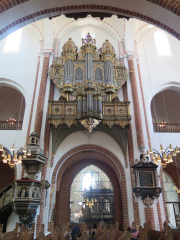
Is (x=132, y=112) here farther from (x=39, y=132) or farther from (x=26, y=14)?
(x=26, y=14)

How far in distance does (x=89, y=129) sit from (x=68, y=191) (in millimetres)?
6167

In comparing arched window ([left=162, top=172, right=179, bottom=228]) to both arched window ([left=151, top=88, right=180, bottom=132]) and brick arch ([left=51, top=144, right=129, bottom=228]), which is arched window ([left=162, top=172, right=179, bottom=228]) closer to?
arched window ([left=151, top=88, right=180, bottom=132])

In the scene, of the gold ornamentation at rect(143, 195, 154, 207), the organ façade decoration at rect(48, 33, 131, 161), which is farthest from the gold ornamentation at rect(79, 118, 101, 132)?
the gold ornamentation at rect(143, 195, 154, 207)

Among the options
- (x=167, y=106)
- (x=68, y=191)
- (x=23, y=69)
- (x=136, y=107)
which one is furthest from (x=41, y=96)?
(x=167, y=106)

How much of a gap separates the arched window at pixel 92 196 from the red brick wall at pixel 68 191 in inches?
13.6

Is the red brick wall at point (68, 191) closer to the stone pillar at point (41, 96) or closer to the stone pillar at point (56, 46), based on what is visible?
the stone pillar at point (41, 96)

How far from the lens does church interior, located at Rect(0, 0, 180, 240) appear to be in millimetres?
9844

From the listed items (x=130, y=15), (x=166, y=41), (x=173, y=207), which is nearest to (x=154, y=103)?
(x=166, y=41)

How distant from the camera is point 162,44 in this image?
626 inches

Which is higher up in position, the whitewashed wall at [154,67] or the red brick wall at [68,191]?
the whitewashed wall at [154,67]

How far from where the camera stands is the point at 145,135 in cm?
1159

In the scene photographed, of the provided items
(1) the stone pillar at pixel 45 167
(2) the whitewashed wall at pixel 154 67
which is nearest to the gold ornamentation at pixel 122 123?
(2) the whitewashed wall at pixel 154 67

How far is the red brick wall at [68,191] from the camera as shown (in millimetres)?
13500

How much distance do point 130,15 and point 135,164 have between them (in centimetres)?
718
